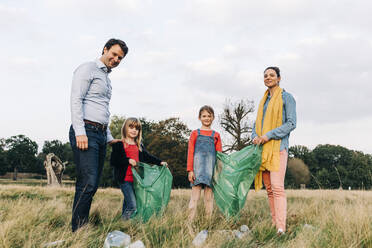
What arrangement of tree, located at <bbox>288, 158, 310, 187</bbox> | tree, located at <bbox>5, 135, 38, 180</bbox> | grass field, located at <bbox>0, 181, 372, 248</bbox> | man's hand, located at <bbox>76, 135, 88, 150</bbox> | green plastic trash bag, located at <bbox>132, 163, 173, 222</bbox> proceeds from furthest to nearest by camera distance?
1. tree, located at <bbox>5, 135, 38, 180</bbox>
2. tree, located at <bbox>288, 158, 310, 187</bbox>
3. green plastic trash bag, located at <bbox>132, 163, 173, 222</bbox>
4. man's hand, located at <bbox>76, 135, 88, 150</bbox>
5. grass field, located at <bbox>0, 181, 372, 248</bbox>

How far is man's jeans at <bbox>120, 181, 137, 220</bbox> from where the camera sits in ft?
14.0

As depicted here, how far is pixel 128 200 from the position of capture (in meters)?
4.38

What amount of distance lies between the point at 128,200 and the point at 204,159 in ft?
4.31

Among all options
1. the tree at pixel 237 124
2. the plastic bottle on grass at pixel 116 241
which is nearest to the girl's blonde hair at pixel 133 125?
the plastic bottle on grass at pixel 116 241

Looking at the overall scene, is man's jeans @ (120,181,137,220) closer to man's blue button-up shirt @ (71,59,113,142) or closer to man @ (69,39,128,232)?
man @ (69,39,128,232)

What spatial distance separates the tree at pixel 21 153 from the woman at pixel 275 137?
59.8 m

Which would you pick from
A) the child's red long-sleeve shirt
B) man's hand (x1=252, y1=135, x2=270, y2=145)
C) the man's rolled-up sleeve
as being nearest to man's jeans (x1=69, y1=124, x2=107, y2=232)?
the man's rolled-up sleeve

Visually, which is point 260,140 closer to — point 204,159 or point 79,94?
point 204,159

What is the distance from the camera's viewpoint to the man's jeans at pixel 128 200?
14.0 feet

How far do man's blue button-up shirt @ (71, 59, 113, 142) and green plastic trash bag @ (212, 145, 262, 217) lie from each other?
5.88ft

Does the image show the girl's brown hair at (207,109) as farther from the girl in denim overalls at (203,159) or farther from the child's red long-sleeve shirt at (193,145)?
the child's red long-sleeve shirt at (193,145)

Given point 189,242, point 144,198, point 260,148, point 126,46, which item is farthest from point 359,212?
point 126,46

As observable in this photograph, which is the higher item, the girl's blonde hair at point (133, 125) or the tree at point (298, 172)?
the girl's blonde hair at point (133, 125)

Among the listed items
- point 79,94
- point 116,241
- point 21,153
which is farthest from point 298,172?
point 21,153
